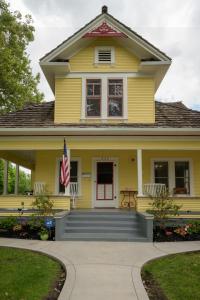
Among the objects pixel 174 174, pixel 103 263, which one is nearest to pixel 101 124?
pixel 174 174

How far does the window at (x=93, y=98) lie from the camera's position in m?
14.7

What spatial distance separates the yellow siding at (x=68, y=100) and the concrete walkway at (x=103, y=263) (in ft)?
18.9

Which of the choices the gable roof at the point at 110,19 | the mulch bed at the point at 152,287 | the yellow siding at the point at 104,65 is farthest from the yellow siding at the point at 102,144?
the mulch bed at the point at 152,287

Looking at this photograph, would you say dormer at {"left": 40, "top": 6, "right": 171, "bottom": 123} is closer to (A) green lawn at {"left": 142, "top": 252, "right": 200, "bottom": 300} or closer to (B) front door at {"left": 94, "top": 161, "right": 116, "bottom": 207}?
(B) front door at {"left": 94, "top": 161, "right": 116, "bottom": 207}

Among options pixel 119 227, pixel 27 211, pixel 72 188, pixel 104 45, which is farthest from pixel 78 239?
pixel 104 45

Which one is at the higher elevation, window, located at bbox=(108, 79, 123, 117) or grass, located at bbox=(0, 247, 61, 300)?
window, located at bbox=(108, 79, 123, 117)

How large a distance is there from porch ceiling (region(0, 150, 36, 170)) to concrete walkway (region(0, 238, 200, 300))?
218 inches

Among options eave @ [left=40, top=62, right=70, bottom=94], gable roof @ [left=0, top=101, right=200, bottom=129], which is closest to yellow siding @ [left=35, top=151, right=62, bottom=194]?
gable roof @ [left=0, top=101, right=200, bottom=129]

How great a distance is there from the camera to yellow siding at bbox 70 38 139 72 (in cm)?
1499

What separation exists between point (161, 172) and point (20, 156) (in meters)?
7.26

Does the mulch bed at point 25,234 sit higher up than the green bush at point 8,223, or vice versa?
the green bush at point 8,223

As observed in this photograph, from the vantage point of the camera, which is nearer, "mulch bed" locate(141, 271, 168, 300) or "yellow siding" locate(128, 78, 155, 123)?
"mulch bed" locate(141, 271, 168, 300)

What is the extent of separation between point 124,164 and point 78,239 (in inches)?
196

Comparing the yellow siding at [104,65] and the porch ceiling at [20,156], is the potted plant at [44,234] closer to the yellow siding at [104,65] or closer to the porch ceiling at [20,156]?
the porch ceiling at [20,156]
